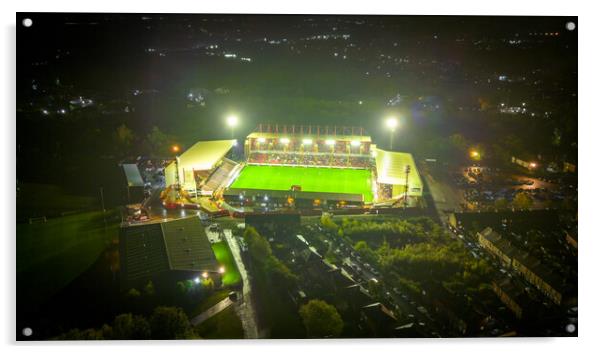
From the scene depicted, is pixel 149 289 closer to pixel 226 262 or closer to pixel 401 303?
pixel 226 262

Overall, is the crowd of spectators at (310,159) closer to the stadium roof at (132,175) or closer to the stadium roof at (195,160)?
the stadium roof at (195,160)

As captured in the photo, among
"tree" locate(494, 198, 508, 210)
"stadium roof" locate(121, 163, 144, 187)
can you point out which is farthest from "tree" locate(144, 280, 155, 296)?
"tree" locate(494, 198, 508, 210)

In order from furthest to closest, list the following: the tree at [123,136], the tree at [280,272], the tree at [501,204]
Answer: the tree at [123,136]
the tree at [501,204]
the tree at [280,272]

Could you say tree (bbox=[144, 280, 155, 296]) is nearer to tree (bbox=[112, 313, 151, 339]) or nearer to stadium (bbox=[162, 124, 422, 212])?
tree (bbox=[112, 313, 151, 339])

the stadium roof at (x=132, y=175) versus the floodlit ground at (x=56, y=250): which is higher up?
the stadium roof at (x=132, y=175)

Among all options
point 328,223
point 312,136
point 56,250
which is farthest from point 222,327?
point 312,136

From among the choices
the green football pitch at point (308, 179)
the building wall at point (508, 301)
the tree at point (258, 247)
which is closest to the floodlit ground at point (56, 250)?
the tree at point (258, 247)
